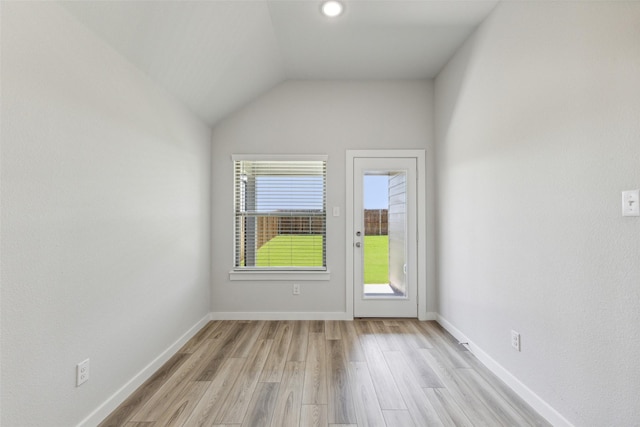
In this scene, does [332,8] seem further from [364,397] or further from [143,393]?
[143,393]

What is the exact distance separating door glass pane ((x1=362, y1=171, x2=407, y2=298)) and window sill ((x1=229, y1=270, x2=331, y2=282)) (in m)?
0.53

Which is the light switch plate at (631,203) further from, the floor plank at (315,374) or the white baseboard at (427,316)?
the white baseboard at (427,316)

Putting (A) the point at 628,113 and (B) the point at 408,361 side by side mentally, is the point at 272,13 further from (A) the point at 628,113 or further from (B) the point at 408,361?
(B) the point at 408,361

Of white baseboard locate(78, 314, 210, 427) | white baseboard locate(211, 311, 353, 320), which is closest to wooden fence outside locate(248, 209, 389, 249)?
white baseboard locate(211, 311, 353, 320)

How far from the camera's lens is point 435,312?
3393mm

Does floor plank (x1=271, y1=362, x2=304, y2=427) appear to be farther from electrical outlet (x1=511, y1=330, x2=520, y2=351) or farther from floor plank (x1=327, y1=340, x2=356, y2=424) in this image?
electrical outlet (x1=511, y1=330, x2=520, y2=351)

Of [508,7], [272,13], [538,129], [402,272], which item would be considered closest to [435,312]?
[402,272]

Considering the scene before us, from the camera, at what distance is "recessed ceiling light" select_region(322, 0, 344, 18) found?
7.37 ft

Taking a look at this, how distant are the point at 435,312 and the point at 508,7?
9.69ft

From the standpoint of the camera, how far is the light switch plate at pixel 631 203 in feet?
4.07

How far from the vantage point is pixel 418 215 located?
344cm

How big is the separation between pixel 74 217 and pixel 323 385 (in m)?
1.86

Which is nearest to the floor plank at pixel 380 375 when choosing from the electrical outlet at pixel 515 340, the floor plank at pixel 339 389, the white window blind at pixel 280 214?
the floor plank at pixel 339 389

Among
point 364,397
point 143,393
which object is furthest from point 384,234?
point 143,393
